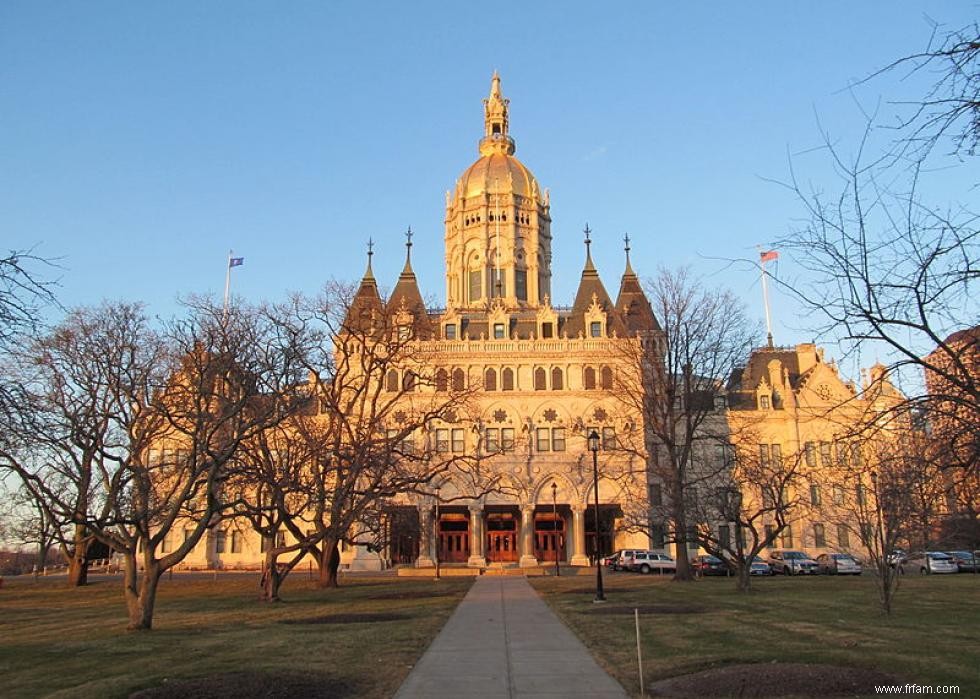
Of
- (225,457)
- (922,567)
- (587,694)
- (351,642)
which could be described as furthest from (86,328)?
(922,567)

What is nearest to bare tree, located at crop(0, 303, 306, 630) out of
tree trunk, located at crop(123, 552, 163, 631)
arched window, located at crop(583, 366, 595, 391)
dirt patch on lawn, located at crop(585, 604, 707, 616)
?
tree trunk, located at crop(123, 552, 163, 631)

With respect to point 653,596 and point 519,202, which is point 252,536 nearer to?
point 519,202

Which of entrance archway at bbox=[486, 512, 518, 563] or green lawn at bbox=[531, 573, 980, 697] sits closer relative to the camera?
green lawn at bbox=[531, 573, 980, 697]

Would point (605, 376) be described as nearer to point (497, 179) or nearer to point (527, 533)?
point (527, 533)

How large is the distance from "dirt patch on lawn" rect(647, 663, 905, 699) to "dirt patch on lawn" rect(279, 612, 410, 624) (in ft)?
39.4

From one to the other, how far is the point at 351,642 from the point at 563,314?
60.8 metres

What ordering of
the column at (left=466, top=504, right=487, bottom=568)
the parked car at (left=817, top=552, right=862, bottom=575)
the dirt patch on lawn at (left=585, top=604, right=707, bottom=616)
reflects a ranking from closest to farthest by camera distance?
the dirt patch on lawn at (left=585, top=604, right=707, bottom=616)
the parked car at (left=817, top=552, right=862, bottom=575)
the column at (left=466, top=504, right=487, bottom=568)

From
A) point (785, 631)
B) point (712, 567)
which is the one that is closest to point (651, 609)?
point (785, 631)

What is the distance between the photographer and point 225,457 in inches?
831

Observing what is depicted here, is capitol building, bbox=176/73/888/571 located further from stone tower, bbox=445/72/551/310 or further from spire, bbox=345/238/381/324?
spire, bbox=345/238/381/324

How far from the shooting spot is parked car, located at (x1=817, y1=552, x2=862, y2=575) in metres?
52.1

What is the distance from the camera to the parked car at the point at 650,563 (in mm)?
55094

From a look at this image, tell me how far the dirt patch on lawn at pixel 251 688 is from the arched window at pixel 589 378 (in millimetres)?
54475

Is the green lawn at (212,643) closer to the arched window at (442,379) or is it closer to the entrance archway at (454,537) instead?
the arched window at (442,379)
